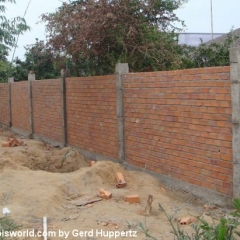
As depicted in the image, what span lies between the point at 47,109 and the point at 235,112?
7.93 m

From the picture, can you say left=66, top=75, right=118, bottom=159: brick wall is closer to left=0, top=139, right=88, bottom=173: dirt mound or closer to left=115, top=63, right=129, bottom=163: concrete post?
left=115, top=63, right=129, bottom=163: concrete post

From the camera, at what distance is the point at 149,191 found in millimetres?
6402

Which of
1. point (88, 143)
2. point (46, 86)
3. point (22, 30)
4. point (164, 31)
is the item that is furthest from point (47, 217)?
point (22, 30)

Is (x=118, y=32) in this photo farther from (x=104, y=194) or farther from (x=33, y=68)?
(x=33, y=68)

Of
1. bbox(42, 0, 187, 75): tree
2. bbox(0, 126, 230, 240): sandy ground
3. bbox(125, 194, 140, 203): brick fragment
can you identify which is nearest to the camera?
bbox(0, 126, 230, 240): sandy ground

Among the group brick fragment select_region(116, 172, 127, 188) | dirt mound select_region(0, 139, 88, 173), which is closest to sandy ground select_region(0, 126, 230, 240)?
brick fragment select_region(116, 172, 127, 188)

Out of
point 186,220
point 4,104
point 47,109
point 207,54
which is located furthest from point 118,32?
point 4,104

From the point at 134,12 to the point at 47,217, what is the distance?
18.2ft

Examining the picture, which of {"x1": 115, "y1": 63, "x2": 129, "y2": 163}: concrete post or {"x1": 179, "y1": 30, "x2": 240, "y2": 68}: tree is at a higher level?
{"x1": 179, "y1": 30, "x2": 240, "y2": 68}: tree

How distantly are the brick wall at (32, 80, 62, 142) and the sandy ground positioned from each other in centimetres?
344

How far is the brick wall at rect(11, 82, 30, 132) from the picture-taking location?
48.2ft

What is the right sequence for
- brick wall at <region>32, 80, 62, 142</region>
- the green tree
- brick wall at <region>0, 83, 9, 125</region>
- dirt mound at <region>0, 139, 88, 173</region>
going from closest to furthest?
dirt mound at <region>0, 139, 88, 173</region>, brick wall at <region>32, 80, 62, 142</region>, brick wall at <region>0, 83, 9, 125</region>, the green tree

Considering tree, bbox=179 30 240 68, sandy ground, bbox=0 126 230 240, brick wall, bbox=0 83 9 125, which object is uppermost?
tree, bbox=179 30 240 68

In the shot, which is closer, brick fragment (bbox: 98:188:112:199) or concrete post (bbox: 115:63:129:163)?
brick fragment (bbox: 98:188:112:199)
